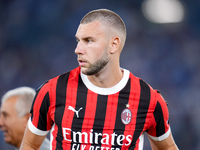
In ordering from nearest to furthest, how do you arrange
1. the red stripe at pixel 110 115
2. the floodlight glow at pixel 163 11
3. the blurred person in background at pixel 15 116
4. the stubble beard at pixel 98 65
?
the stubble beard at pixel 98 65 < the red stripe at pixel 110 115 < the blurred person in background at pixel 15 116 < the floodlight glow at pixel 163 11

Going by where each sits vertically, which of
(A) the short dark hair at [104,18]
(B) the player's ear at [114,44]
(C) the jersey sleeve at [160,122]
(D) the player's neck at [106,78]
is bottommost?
(C) the jersey sleeve at [160,122]

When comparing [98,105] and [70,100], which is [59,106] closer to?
[70,100]

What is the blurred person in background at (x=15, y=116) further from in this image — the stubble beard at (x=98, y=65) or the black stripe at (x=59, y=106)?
the stubble beard at (x=98, y=65)

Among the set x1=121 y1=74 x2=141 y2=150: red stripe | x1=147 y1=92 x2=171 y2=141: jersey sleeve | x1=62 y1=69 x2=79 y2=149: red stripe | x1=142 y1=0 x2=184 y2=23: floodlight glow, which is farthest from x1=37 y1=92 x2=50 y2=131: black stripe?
x1=142 y1=0 x2=184 y2=23: floodlight glow

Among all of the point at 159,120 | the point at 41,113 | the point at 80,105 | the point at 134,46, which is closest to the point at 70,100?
the point at 80,105

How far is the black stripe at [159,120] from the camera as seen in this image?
6.38 feet

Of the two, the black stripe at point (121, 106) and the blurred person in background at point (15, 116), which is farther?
the blurred person in background at point (15, 116)

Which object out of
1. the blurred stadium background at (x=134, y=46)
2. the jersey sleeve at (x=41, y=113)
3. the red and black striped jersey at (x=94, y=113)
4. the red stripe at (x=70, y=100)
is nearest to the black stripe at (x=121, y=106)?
the red and black striped jersey at (x=94, y=113)

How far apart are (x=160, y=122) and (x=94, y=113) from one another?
0.39 metres

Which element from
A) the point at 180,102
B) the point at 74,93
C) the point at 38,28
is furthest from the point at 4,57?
the point at 74,93

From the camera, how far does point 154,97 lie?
77.1 inches

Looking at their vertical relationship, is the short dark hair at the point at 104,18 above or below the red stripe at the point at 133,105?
above

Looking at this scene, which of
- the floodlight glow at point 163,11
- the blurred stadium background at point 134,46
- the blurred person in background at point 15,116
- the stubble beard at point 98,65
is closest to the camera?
the stubble beard at point 98,65

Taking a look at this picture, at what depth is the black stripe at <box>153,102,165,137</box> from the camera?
1.94m
